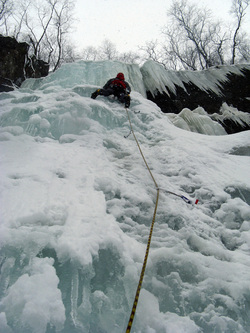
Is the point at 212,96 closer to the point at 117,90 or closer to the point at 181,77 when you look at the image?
the point at 181,77

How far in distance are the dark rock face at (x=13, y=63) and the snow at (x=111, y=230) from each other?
632 cm

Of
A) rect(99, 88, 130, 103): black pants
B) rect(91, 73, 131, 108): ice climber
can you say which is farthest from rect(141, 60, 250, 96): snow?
rect(99, 88, 130, 103): black pants

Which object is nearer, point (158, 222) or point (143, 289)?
point (143, 289)

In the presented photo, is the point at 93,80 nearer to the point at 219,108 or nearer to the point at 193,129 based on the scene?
the point at 193,129

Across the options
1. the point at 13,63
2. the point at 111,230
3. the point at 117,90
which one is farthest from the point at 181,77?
the point at 111,230

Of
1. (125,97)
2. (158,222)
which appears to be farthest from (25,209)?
(125,97)

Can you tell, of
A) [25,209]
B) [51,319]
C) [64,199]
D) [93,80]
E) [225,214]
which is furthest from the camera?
[93,80]

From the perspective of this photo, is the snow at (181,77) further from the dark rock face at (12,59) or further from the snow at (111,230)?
the snow at (111,230)

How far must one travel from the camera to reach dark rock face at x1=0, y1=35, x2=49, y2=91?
29.4ft

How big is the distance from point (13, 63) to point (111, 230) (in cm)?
1009

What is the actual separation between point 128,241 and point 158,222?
0.51 metres

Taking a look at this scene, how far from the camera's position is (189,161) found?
3494 mm

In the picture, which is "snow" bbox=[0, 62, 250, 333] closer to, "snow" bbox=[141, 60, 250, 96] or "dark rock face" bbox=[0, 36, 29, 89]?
"snow" bbox=[141, 60, 250, 96]

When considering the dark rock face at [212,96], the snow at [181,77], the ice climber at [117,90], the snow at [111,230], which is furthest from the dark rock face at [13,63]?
the snow at [111,230]
